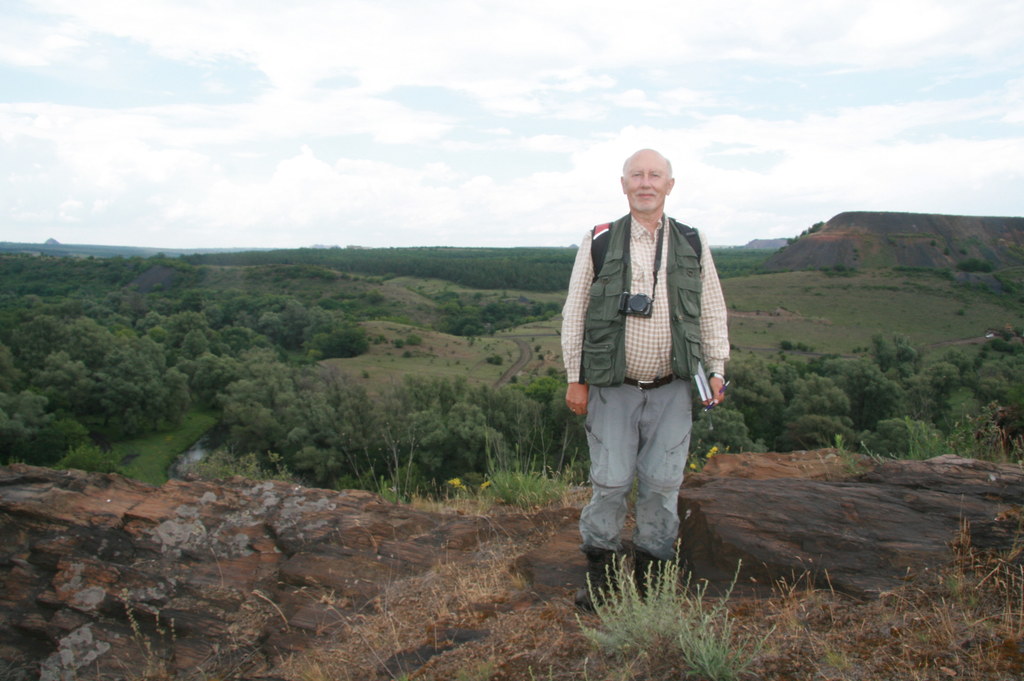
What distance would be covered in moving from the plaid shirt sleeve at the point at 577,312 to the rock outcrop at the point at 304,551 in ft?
4.19

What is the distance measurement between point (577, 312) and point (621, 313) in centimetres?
23

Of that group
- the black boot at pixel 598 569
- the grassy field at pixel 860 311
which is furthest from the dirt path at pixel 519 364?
the black boot at pixel 598 569

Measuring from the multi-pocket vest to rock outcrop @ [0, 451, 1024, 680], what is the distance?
1.17 metres

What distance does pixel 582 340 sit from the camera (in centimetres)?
311

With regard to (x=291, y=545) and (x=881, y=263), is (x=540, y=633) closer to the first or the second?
(x=291, y=545)

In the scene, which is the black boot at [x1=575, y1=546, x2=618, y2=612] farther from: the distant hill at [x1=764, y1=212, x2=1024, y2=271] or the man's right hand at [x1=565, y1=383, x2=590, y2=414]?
the distant hill at [x1=764, y1=212, x2=1024, y2=271]

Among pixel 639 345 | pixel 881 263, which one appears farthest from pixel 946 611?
pixel 881 263

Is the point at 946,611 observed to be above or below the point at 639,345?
below

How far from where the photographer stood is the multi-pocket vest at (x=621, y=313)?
2.96 meters

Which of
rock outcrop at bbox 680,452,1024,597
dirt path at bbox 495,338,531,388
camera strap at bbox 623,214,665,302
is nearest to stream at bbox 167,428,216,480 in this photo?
dirt path at bbox 495,338,531,388

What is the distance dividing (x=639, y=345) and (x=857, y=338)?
6081 cm

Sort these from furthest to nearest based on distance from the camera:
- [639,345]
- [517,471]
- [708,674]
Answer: [517,471], [639,345], [708,674]

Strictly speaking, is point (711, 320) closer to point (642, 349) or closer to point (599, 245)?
point (642, 349)

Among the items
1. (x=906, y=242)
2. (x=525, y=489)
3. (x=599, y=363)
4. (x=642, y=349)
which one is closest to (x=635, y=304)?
(x=642, y=349)
